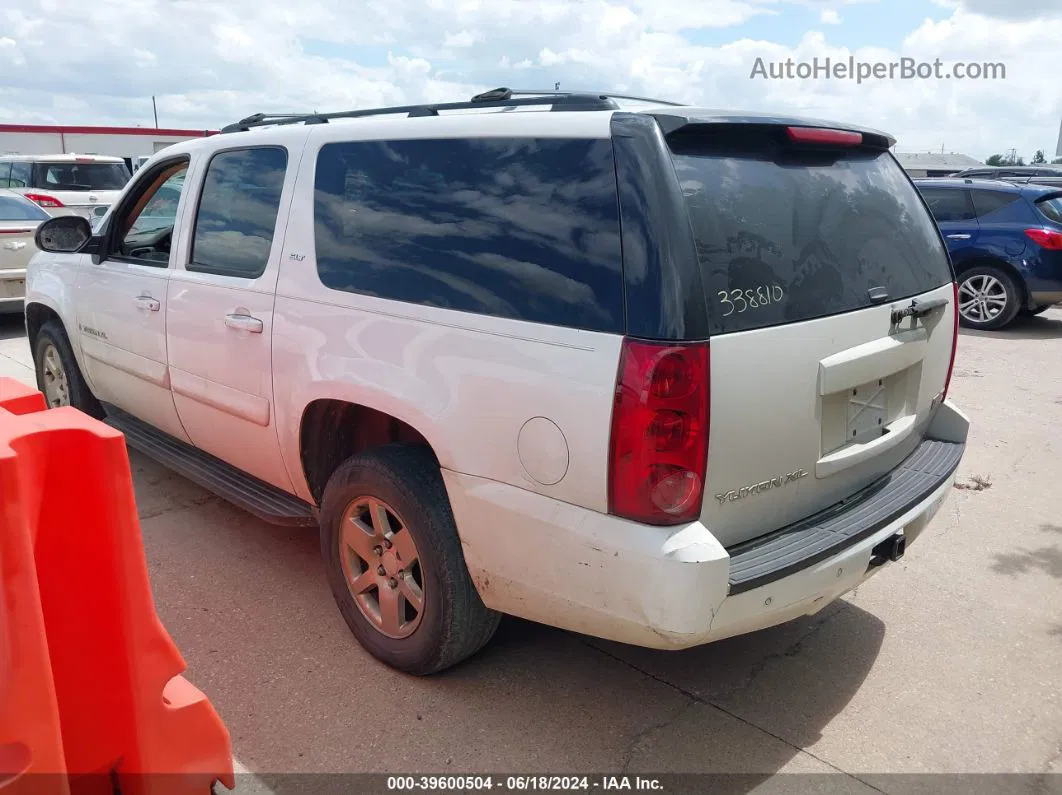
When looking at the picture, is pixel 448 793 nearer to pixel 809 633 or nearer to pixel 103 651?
pixel 103 651

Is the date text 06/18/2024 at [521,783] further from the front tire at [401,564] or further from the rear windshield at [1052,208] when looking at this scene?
the rear windshield at [1052,208]

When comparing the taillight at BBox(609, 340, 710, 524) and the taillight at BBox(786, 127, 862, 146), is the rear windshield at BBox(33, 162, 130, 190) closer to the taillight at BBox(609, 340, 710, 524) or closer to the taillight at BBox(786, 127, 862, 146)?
the taillight at BBox(786, 127, 862, 146)

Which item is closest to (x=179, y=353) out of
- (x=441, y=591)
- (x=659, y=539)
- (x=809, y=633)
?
(x=441, y=591)

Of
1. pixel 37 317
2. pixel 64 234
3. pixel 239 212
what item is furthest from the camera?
pixel 37 317

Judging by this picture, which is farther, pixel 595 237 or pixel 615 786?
pixel 615 786

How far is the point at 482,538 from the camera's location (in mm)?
2721

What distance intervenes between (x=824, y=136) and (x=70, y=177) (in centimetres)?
1470

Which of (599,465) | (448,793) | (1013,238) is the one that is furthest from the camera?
(1013,238)

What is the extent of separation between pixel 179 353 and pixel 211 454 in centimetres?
52

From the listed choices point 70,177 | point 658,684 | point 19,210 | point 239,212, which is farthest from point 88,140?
point 658,684

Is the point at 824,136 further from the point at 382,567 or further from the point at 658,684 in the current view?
the point at 382,567

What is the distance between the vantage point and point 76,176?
1444cm

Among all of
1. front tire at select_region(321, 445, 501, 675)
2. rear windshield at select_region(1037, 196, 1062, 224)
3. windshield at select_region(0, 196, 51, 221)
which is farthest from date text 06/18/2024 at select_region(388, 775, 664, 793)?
rear windshield at select_region(1037, 196, 1062, 224)

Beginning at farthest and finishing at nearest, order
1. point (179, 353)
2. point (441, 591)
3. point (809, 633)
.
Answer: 1. point (179, 353)
2. point (809, 633)
3. point (441, 591)
